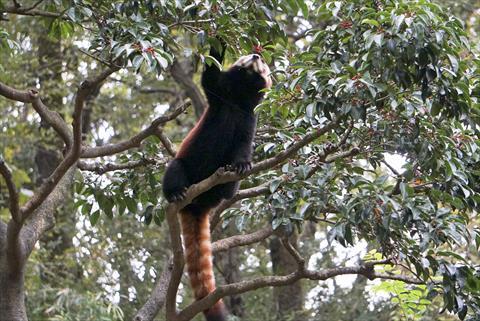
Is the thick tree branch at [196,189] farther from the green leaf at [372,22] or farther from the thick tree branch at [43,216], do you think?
the thick tree branch at [43,216]

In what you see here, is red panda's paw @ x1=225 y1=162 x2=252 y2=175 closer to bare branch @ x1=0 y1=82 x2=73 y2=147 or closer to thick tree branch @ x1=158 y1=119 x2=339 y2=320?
thick tree branch @ x1=158 y1=119 x2=339 y2=320

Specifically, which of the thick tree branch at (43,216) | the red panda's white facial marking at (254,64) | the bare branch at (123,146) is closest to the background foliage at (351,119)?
the red panda's white facial marking at (254,64)

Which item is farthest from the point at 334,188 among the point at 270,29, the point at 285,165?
the point at 270,29

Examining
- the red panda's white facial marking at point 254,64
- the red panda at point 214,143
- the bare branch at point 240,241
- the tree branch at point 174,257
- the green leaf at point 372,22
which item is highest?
the red panda's white facial marking at point 254,64

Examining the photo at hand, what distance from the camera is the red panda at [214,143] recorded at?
17.0 ft

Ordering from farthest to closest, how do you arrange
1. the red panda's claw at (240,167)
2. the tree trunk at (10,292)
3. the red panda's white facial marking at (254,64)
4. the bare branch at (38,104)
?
1. the red panda's white facial marking at (254,64)
2. the tree trunk at (10,292)
3. the red panda's claw at (240,167)
4. the bare branch at (38,104)

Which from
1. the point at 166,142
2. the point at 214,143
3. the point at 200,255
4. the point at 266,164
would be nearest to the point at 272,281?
the point at 200,255

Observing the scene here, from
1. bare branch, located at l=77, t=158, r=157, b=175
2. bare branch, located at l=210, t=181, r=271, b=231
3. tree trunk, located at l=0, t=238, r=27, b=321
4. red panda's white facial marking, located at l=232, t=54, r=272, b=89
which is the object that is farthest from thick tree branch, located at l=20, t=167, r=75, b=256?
red panda's white facial marking, located at l=232, t=54, r=272, b=89

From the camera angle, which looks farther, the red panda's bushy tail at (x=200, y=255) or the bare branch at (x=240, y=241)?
the bare branch at (x=240, y=241)

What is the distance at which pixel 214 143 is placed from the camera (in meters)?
5.33

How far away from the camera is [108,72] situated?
4.56m

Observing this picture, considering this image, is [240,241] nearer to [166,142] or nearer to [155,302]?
[155,302]

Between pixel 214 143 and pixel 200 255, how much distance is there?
0.78 metres

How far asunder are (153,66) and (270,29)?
1269mm
